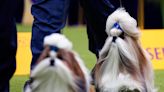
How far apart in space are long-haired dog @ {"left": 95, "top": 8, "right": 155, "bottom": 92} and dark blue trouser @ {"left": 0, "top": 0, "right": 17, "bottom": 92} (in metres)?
0.47

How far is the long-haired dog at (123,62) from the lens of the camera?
298 cm

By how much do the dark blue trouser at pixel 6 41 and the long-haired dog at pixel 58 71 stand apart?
16.7 inches

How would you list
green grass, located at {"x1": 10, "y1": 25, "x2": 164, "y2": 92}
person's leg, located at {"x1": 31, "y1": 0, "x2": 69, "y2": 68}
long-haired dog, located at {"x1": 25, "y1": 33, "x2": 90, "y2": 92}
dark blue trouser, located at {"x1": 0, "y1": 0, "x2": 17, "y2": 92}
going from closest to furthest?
long-haired dog, located at {"x1": 25, "y1": 33, "x2": 90, "y2": 92}, dark blue trouser, located at {"x1": 0, "y1": 0, "x2": 17, "y2": 92}, person's leg, located at {"x1": 31, "y1": 0, "x2": 69, "y2": 68}, green grass, located at {"x1": 10, "y1": 25, "x2": 164, "y2": 92}

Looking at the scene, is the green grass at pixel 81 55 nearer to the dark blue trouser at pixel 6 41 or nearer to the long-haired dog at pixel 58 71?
the dark blue trouser at pixel 6 41

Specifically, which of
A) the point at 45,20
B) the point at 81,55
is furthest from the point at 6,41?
the point at 81,55

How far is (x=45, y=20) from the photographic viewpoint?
10.0 ft

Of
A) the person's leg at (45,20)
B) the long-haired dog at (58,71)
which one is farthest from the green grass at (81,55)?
the long-haired dog at (58,71)

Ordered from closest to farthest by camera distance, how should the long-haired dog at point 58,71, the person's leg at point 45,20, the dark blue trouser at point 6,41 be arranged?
the long-haired dog at point 58,71, the dark blue trouser at point 6,41, the person's leg at point 45,20

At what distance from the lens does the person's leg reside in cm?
305

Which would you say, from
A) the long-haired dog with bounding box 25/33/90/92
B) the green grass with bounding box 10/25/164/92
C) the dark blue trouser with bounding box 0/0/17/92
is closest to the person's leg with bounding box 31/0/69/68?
the dark blue trouser with bounding box 0/0/17/92

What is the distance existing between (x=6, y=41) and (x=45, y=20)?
0.26 meters

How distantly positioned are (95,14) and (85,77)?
3.07 feet

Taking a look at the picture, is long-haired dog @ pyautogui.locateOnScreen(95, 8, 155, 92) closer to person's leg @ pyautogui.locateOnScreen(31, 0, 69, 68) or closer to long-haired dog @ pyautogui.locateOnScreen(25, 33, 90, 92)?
person's leg @ pyautogui.locateOnScreen(31, 0, 69, 68)

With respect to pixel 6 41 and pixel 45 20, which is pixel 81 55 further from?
pixel 6 41
